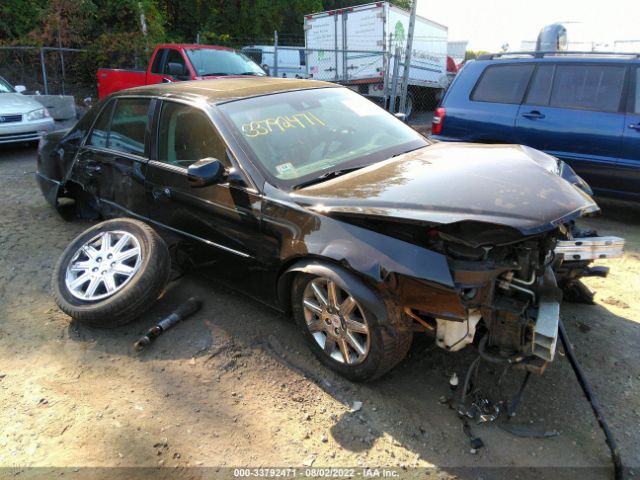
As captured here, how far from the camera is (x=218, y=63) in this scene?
926 cm

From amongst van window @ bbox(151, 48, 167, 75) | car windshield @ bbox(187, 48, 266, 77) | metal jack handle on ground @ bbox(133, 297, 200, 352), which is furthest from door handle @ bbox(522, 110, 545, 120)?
van window @ bbox(151, 48, 167, 75)

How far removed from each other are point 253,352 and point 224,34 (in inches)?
789

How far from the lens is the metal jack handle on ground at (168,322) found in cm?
328

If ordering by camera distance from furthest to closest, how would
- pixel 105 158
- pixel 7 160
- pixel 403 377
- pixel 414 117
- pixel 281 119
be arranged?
1. pixel 414 117
2. pixel 7 160
3. pixel 105 158
4. pixel 281 119
5. pixel 403 377

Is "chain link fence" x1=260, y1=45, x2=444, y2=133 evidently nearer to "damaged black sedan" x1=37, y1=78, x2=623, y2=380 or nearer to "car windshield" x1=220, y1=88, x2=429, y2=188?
"car windshield" x1=220, y1=88, x2=429, y2=188

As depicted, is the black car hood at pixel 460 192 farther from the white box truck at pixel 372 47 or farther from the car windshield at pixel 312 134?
the white box truck at pixel 372 47

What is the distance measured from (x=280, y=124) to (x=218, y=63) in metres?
6.62

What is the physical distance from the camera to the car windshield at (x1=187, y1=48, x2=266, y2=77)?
9.09 m

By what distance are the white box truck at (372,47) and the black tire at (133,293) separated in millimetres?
9858

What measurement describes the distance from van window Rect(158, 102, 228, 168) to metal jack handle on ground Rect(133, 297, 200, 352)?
3.35 ft

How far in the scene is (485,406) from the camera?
2.67 meters

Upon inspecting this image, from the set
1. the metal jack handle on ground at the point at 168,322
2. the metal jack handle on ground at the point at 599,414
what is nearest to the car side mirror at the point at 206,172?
the metal jack handle on ground at the point at 168,322

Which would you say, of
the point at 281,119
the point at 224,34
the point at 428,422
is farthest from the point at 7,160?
the point at 224,34

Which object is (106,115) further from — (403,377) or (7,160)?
(7,160)
